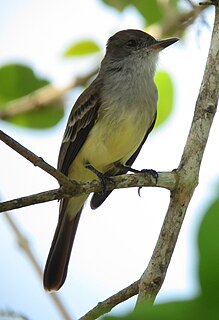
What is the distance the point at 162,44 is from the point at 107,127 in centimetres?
80

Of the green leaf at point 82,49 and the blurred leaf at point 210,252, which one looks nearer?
the blurred leaf at point 210,252

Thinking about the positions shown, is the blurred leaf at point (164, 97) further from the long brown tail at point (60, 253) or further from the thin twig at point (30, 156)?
the thin twig at point (30, 156)

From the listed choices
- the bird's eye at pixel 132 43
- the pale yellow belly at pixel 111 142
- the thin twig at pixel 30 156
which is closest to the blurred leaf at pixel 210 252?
the thin twig at pixel 30 156

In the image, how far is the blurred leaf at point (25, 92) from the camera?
353 centimetres

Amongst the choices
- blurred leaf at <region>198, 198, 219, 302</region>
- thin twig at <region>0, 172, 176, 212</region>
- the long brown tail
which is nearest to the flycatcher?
the long brown tail

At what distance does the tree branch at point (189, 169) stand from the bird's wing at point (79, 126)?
1487mm

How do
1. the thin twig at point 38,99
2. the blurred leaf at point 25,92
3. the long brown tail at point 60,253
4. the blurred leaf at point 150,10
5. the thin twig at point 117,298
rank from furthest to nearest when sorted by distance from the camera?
1. the long brown tail at point 60,253
2. the thin twig at point 38,99
3. the blurred leaf at point 25,92
4. the blurred leaf at point 150,10
5. the thin twig at point 117,298

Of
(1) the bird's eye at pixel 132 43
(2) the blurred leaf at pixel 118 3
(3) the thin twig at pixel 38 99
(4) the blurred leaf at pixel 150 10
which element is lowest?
(2) the blurred leaf at pixel 118 3

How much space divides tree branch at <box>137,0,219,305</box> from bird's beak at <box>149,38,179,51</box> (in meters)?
1.44

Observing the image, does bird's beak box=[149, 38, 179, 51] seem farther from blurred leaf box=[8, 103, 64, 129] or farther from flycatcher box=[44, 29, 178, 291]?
blurred leaf box=[8, 103, 64, 129]

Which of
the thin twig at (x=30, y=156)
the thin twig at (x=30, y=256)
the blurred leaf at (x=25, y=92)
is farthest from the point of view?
the blurred leaf at (x=25, y=92)

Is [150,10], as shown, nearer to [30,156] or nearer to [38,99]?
[38,99]

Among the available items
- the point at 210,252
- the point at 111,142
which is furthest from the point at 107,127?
the point at 210,252

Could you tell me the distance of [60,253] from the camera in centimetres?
415
